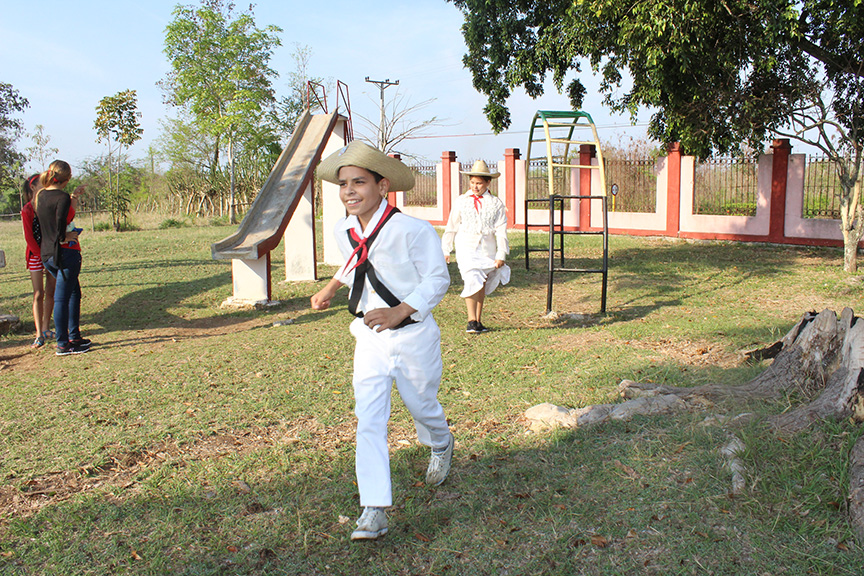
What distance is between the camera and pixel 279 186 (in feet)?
37.0

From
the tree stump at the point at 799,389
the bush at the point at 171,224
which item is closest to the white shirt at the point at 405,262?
the tree stump at the point at 799,389

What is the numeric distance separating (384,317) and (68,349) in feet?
16.8

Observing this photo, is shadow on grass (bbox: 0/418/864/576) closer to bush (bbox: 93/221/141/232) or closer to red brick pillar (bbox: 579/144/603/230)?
red brick pillar (bbox: 579/144/603/230)

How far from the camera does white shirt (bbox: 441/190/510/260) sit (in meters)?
7.66

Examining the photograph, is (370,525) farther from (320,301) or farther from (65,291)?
(65,291)

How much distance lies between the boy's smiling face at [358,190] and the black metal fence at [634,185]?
17.3 m

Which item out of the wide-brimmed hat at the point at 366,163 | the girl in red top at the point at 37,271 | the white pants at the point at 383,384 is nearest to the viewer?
the white pants at the point at 383,384

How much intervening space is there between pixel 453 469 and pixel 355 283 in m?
1.35

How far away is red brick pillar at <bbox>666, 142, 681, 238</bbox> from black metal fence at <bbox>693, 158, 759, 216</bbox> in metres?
0.43

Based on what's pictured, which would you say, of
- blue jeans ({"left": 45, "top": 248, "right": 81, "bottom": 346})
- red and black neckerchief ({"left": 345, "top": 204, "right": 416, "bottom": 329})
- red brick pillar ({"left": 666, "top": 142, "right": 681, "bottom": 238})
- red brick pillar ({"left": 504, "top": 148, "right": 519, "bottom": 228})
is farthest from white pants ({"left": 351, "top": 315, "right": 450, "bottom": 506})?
red brick pillar ({"left": 504, "top": 148, "right": 519, "bottom": 228})

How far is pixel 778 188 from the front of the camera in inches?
642

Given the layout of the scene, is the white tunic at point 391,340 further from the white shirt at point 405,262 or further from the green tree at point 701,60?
the green tree at point 701,60

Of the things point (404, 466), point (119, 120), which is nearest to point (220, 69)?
point (119, 120)

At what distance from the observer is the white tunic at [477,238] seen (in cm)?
760
